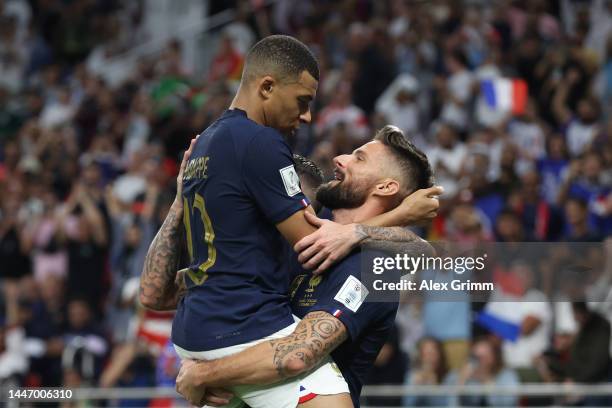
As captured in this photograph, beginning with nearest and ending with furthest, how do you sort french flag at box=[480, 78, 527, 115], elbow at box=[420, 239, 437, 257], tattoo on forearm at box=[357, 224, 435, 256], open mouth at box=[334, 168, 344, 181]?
1. tattoo on forearm at box=[357, 224, 435, 256]
2. elbow at box=[420, 239, 437, 257]
3. open mouth at box=[334, 168, 344, 181]
4. french flag at box=[480, 78, 527, 115]

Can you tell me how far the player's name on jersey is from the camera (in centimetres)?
495

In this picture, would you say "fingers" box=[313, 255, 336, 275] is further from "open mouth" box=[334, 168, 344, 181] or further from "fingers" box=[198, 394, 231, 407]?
"fingers" box=[198, 394, 231, 407]

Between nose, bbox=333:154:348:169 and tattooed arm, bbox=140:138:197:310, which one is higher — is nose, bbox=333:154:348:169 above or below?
above

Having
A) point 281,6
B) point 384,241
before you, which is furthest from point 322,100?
point 384,241

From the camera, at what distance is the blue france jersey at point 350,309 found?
501cm

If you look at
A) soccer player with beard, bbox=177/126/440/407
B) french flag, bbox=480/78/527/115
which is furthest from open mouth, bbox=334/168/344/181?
french flag, bbox=480/78/527/115

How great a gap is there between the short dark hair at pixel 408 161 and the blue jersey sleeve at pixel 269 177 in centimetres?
70

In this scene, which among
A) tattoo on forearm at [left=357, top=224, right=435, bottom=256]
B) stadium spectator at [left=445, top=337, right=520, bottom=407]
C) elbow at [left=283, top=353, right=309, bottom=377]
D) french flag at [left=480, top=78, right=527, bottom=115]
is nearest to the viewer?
elbow at [left=283, top=353, right=309, bottom=377]

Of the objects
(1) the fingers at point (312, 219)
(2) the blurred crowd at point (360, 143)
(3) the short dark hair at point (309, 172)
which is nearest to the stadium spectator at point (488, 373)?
(2) the blurred crowd at point (360, 143)

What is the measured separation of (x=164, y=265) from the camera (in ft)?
18.1

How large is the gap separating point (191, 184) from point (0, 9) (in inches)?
581

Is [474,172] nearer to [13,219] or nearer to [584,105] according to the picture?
[584,105]

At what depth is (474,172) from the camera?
1167 cm

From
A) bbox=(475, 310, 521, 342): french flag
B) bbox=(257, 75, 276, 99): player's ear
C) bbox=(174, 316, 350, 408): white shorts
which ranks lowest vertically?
bbox=(475, 310, 521, 342): french flag
